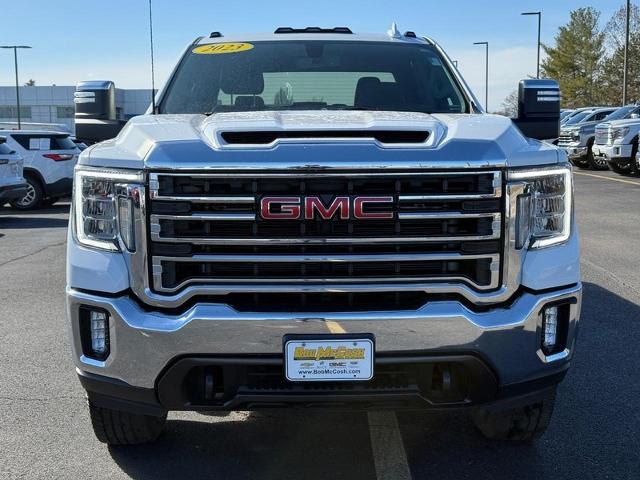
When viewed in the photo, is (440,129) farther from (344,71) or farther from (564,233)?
(344,71)

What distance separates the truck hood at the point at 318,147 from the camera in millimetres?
2844

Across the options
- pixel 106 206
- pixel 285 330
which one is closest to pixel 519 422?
pixel 285 330

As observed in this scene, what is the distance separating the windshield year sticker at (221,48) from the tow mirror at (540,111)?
168cm

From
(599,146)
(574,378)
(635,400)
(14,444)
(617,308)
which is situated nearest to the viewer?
(14,444)

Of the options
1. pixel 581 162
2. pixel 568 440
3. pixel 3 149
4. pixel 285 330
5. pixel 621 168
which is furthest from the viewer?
pixel 581 162

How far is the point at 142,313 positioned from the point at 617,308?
4620 mm

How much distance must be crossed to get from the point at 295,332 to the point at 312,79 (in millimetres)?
2097

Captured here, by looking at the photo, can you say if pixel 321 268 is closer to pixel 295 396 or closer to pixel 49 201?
pixel 295 396

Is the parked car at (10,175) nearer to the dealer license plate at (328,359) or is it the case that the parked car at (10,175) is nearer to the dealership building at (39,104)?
the dealer license plate at (328,359)

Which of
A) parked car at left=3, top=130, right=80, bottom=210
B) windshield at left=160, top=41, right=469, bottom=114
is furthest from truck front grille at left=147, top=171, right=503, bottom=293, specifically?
parked car at left=3, top=130, right=80, bottom=210

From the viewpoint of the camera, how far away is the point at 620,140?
19609mm

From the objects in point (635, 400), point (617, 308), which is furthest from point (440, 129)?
point (617, 308)

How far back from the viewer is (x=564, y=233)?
3.10 metres

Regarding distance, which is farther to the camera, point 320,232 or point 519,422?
point 519,422
